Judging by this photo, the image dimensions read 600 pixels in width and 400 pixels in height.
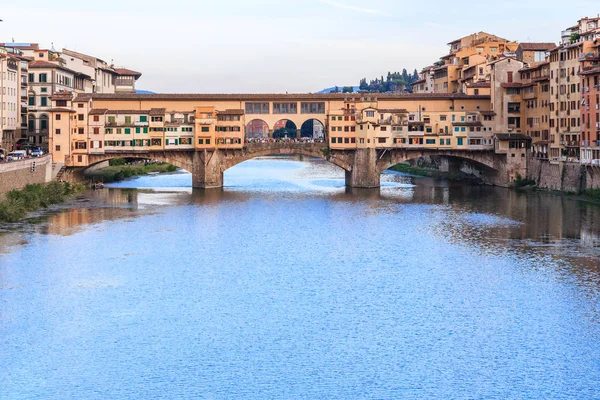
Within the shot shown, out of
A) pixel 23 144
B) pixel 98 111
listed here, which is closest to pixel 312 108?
pixel 98 111

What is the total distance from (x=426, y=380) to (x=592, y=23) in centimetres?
4100

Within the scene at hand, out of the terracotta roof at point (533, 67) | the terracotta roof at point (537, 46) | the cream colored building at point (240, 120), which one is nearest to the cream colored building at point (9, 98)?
the cream colored building at point (240, 120)

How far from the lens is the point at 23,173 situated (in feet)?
165

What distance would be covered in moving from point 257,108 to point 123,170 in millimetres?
14047

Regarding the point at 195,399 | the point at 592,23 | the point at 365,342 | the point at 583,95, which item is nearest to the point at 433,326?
the point at 365,342

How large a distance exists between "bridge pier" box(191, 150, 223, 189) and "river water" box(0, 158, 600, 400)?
42.4 ft

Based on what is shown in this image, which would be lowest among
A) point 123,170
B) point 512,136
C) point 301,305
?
point 301,305

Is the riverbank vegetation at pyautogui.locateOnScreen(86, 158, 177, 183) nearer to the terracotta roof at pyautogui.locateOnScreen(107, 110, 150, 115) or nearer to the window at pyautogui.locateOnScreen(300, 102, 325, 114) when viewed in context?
the terracotta roof at pyautogui.locateOnScreen(107, 110, 150, 115)

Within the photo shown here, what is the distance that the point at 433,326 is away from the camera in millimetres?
26062

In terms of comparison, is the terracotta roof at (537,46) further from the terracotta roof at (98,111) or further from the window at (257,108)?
the terracotta roof at (98,111)

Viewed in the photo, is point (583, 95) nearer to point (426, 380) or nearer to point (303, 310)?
point (303, 310)

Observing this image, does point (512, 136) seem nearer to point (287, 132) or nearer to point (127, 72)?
point (127, 72)

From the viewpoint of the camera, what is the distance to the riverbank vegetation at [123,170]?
6987 cm

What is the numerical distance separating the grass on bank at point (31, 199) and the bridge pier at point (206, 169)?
7.90 metres
